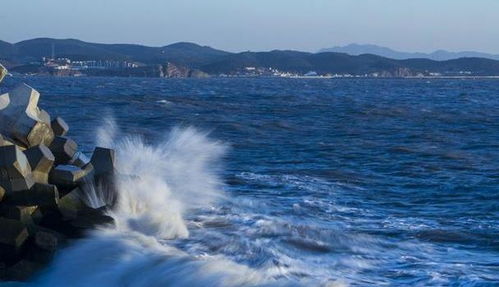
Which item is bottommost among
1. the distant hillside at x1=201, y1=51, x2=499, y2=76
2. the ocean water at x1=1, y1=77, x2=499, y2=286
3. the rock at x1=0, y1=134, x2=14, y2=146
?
the distant hillside at x1=201, y1=51, x2=499, y2=76

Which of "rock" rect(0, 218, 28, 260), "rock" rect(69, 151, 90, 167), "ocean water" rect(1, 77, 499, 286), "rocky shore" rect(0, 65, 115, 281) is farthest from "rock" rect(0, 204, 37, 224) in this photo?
"rock" rect(69, 151, 90, 167)

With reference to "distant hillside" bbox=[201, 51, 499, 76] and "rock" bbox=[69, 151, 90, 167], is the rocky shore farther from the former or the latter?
"distant hillside" bbox=[201, 51, 499, 76]

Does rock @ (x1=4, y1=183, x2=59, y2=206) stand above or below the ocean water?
above

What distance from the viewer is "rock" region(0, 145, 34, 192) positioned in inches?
373

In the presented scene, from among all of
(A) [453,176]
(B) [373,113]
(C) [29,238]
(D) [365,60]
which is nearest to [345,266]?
(C) [29,238]

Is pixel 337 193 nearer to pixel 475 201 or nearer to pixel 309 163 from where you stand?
pixel 475 201

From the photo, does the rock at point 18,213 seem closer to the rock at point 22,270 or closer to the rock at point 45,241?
the rock at point 45,241

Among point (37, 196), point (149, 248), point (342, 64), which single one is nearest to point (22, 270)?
point (37, 196)

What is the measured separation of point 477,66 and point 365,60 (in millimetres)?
23466

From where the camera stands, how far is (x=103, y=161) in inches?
432

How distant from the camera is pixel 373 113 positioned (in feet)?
126

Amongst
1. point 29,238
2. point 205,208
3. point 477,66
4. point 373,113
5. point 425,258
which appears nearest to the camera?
point 29,238

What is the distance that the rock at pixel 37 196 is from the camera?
31.2ft

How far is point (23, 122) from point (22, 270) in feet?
10.6
